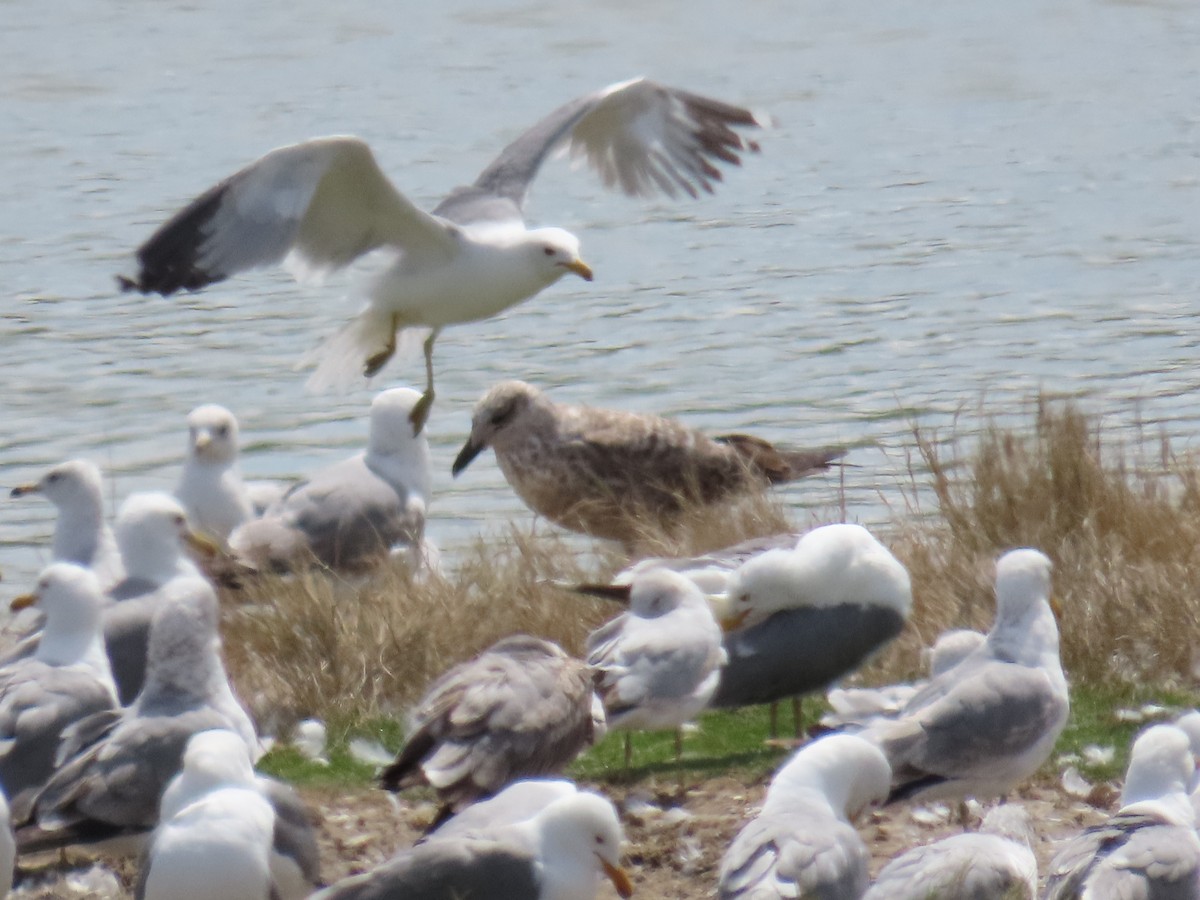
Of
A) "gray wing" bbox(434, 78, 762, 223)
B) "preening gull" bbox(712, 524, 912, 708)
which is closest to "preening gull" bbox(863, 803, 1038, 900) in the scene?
"preening gull" bbox(712, 524, 912, 708)

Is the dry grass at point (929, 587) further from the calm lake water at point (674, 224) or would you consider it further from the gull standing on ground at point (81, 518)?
the calm lake water at point (674, 224)

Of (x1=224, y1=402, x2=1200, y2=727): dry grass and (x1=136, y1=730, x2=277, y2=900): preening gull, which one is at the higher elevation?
(x1=136, y1=730, x2=277, y2=900): preening gull

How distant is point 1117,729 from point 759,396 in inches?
312

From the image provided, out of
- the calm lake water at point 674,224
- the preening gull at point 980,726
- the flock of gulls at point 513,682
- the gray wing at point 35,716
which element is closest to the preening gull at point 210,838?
the flock of gulls at point 513,682

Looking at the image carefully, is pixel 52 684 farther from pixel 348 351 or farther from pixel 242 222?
pixel 348 351

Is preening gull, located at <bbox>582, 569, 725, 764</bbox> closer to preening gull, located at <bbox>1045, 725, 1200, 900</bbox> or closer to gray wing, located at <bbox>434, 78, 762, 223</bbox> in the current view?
preening gull, located at <bbox>1045, 725, 1200, 900</bbox>

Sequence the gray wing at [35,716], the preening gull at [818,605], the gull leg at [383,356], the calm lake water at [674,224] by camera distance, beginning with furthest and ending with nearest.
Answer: the calm lake water at [674,224] → the gull leg at [383,356] → the preening gull at [818,605] → the gray wing at [35,716]

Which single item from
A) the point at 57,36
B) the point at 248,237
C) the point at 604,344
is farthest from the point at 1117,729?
the point at 57,36

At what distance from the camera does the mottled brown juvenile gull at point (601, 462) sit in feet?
30.5

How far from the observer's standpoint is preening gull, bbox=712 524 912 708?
6.40 m

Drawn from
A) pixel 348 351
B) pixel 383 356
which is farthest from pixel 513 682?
pixel 348 351

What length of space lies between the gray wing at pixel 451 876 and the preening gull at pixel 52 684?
139cm

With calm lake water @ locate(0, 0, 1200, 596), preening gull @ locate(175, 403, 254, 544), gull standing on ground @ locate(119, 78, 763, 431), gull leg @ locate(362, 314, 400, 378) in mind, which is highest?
gull standing on ground @ locate(119, 78, 763, 431)

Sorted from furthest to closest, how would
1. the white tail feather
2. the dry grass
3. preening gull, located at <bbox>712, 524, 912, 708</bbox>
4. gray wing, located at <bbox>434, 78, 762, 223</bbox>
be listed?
gray wing, located at <bbox>434, 78, 762, 223</bbox>, the white tail feather, the dry grass, preening gull, located at <bbox>712, 524, 912, 708</bbox>
